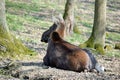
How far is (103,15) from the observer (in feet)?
57.1

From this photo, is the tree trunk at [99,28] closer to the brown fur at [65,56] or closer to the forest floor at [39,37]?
the forest floor at [39,37]

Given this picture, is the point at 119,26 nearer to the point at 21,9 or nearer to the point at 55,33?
the point at 21,9

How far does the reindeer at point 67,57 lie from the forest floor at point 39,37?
0.76 feet

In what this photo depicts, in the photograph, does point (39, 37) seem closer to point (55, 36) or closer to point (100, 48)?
point (100, 48)

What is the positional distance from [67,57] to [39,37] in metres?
9.28

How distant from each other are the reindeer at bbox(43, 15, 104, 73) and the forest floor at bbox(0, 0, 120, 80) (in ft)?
0.76

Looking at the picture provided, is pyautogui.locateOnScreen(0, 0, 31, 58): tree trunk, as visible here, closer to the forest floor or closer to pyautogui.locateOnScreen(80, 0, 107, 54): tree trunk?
the forest floor

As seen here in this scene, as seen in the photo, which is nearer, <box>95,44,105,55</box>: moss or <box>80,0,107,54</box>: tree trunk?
<box>95,44,105,55</box>: moss

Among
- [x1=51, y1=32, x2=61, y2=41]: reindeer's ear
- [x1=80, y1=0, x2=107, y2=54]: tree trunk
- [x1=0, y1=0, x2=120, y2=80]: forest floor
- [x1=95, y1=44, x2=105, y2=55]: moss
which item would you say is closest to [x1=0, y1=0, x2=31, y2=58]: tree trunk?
[x1=0, y1=0, x2=120, y2=80]: forest floor

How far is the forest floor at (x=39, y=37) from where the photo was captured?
874cm

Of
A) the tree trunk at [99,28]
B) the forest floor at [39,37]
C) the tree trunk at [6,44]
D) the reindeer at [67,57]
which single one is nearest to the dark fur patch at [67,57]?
the reindeer at [67,57]

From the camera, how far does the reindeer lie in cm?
915

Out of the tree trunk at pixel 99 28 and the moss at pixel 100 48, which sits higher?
the tree trunk at pixel 99 28

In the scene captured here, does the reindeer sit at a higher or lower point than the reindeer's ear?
lower
